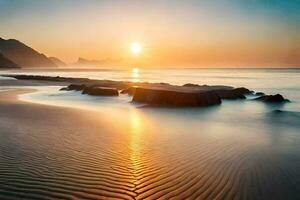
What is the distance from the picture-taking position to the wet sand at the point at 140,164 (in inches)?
301

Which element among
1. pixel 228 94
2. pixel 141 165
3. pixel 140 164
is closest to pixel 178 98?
pixel 228 94

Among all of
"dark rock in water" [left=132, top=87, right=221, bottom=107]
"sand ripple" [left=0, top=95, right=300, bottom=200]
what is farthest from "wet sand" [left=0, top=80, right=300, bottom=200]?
"dark rock in water" [left=132, top=87, right=221, bottom=107]

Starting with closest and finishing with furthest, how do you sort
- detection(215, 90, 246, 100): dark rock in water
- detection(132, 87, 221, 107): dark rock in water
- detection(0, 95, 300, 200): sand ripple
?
detection(0, 95, 300, 200): sand ripple → detection(132, 87, 221, 107): dark rock in water → detection(215, 90, 246, 100): dark rock in water

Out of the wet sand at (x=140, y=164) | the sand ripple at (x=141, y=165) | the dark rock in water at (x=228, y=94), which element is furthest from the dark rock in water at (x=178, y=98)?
the sand ripple at (x=141, y=165)

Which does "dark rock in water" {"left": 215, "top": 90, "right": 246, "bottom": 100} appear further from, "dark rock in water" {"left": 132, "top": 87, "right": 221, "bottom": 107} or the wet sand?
the wet sand

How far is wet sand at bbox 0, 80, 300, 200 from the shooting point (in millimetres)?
7645

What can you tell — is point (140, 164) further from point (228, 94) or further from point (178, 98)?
point (228, 94)

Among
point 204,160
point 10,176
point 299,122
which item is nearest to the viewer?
point 10,176

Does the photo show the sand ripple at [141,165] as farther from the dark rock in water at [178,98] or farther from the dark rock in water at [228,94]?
the dark rock in water at [228,94]

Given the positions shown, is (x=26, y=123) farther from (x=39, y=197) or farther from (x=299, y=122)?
(x=299, y=122)

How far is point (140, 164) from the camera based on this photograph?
9.83 meters

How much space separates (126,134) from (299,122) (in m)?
11.5

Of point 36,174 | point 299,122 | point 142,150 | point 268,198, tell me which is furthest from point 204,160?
point 299,122

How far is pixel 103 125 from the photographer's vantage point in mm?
17188
